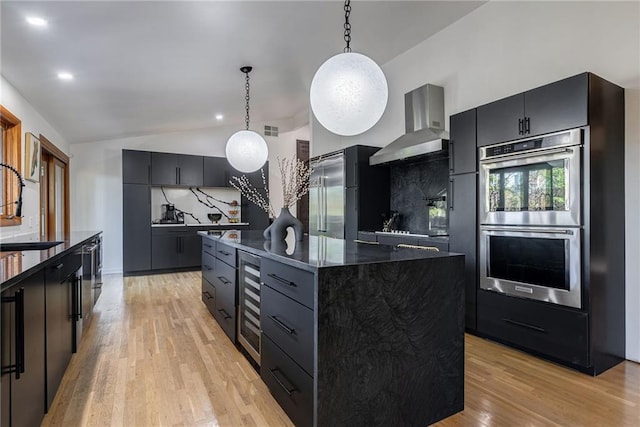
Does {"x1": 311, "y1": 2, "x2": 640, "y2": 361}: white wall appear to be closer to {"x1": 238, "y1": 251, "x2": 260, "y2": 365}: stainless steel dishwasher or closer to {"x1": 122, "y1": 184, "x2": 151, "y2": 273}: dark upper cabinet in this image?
{"x1": 238, "y1": 251, "x2": 260, "y2": 365}: stainless steel dishwasher

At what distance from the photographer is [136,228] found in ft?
19.7

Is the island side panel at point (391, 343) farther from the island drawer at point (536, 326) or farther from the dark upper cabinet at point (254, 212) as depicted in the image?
the dark upper cabinet at point (254, 212)

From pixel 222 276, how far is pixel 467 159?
7.95 ft

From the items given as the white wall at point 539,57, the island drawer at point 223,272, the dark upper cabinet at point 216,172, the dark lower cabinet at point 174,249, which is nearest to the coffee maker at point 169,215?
the dark lower cabinet at point 174,249

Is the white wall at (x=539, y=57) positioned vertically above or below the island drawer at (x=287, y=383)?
above

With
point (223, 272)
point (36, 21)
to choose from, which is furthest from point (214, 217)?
point (36, 21)

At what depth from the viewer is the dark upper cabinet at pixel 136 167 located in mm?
5980

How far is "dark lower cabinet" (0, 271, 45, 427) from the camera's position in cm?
124

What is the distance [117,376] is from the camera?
229cm

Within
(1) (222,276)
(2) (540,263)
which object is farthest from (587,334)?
(1) (222,276)

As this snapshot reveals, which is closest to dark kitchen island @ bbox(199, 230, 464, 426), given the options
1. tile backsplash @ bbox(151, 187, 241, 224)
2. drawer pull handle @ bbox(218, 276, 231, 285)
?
drawer pull handle @ bbox(218, 276, 231, 285)

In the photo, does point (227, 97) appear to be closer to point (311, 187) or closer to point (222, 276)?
point (311, 187)

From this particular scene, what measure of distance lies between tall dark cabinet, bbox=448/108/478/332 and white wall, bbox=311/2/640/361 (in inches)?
24.2

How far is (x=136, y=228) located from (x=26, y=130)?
2.54 m
